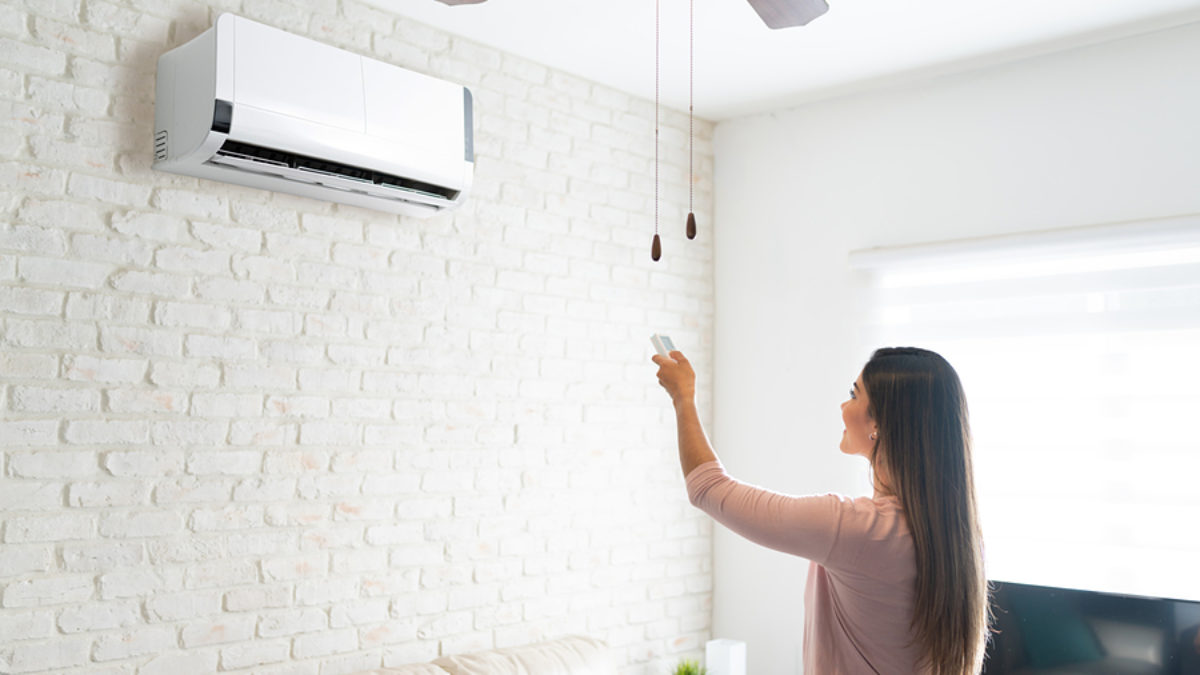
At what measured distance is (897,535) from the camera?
5.21ft

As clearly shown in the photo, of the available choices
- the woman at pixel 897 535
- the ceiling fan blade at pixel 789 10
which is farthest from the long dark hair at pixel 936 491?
the ceiling fan blade at pixel 789 10

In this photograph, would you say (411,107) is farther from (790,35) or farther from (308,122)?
(790,35)

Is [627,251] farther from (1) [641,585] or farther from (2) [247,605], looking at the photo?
(2) [247,605]

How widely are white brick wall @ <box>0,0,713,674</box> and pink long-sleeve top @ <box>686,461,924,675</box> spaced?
1260mm

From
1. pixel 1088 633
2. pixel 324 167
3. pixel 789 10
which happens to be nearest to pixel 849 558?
pixel 789 10

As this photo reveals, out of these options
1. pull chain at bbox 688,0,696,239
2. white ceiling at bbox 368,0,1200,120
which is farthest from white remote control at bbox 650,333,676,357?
white ceiling at bbox 368,0,1200,120

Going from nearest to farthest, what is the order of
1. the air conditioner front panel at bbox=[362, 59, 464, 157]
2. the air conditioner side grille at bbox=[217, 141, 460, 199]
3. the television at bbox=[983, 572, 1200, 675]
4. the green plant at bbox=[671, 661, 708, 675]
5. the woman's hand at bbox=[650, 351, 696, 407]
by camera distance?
the woman's hand at bbox=[650, 351, 696, 407]
the air conditioner side grille at bbox=[217, 141, 460, 199]
the television at bbox=[983, 572, 1200, 675]
the air conditioner front panel at bbox=[362, 59, 464, 157]
the green plant at bbox=[671, 661, 708, 675]

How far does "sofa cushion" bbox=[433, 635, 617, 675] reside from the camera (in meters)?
2.67

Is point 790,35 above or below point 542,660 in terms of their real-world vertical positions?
above

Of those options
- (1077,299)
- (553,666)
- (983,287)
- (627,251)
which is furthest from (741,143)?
(553,666)

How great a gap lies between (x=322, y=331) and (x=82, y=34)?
86 centimetres

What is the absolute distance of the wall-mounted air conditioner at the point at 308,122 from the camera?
7.11ft

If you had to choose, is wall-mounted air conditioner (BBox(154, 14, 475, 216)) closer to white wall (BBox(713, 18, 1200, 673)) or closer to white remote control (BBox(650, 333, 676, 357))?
white remote control (BBox(650, 333, 676, 357))

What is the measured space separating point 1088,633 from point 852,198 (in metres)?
1.55
